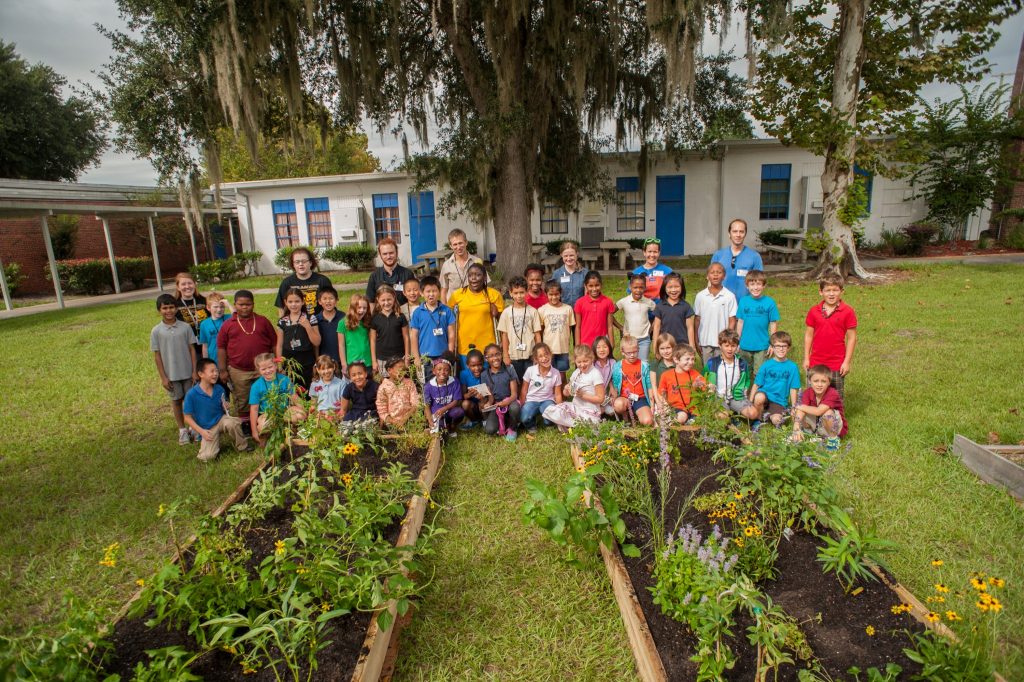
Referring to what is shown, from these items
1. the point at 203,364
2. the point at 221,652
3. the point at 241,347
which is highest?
the point at 241,347

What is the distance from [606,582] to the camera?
9.48ft

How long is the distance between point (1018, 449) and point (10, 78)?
33.4 meters

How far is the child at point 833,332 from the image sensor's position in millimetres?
4434

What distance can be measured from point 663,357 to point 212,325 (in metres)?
4.38

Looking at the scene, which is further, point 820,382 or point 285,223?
point 285,223

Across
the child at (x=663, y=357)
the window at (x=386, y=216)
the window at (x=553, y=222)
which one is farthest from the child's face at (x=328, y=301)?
the window at (x=386, y=216)

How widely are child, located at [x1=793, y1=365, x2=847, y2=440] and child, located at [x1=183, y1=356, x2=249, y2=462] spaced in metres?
4.73

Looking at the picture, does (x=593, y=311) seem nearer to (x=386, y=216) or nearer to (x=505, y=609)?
(x=505, y=609)

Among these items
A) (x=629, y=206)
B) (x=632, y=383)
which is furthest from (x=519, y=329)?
(x=629, y=206)

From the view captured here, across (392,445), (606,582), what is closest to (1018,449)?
(606,582)

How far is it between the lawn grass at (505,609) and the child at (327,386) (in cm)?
141

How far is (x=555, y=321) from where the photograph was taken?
5.09m

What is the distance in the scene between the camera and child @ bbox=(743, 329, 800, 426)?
440cm

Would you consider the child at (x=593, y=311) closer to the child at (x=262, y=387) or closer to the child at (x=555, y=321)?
the child at (x=555, y=321)
